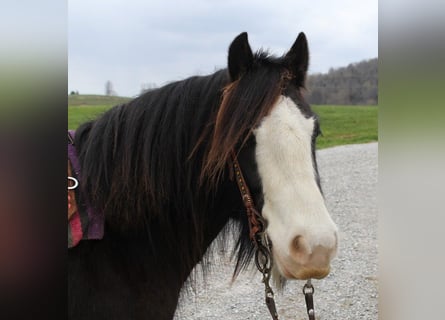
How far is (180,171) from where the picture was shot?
1.74 meters

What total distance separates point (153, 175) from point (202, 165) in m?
0.21

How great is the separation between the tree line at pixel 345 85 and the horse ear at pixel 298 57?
85 mm

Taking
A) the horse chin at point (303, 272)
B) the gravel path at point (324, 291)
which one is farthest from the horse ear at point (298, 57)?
the gravel path at point (324, 291)

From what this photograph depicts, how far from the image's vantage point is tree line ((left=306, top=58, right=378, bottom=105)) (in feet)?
4.44

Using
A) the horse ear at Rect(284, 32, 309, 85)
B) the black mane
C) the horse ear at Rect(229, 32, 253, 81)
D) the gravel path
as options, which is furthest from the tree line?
the gravel path

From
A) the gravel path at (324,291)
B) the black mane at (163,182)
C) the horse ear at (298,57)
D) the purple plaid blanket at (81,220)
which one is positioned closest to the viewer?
the purple plaid blanket at (81,220)

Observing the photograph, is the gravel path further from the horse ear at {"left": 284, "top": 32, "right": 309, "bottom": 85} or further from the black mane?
the horse ear at {"left": 284, "top": 32, "right": 309, "bottom": 85}

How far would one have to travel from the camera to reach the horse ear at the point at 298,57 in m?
1.81

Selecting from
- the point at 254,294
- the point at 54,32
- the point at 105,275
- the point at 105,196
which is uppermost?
the point at 54,32

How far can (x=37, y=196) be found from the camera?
2.43 ft

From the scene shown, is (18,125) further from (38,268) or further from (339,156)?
(339,156)

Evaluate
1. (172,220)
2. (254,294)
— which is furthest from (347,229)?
(172,220)

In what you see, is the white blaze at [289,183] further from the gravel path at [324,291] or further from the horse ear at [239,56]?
the gravel path at [324,291]

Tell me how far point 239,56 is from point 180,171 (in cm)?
53
